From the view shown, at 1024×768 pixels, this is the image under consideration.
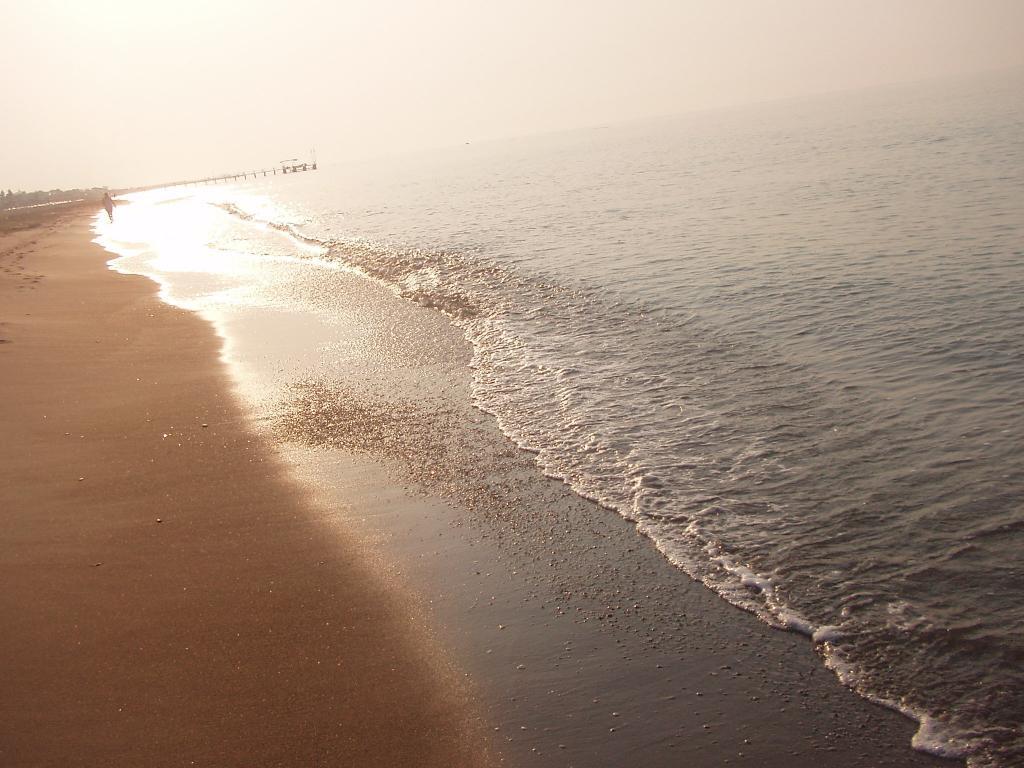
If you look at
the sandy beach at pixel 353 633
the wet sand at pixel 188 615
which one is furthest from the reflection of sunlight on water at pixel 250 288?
the sandy beach at pixel 353 633

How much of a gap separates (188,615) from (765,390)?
678 centimetres

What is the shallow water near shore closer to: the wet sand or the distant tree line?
the wet sand

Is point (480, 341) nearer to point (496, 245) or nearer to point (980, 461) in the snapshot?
point (980, 461)

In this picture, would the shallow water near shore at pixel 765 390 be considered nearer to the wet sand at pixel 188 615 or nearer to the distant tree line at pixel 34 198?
the wet sand at pixel 188 615

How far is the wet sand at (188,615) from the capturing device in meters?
4.20

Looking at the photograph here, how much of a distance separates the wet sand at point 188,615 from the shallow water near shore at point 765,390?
149 cm

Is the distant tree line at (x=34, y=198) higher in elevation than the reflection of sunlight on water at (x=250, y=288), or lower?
higher

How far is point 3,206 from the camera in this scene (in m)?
92.2

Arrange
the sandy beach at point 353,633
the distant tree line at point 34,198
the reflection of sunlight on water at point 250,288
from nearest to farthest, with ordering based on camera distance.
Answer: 1. the sandy beach at point 353,633
2. the reflection of sunlight on water at point 250,288
3. the distant tree line at point 34,198

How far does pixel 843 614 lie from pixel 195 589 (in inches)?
176

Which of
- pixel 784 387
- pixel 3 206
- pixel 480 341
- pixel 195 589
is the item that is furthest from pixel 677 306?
pixel 3 206

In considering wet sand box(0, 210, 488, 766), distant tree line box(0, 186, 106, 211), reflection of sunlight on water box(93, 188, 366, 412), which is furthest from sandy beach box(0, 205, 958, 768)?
distant tree line box(0, 186, 106, 211)

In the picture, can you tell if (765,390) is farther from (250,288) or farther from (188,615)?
(250,288)

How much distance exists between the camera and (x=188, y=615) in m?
5.33
